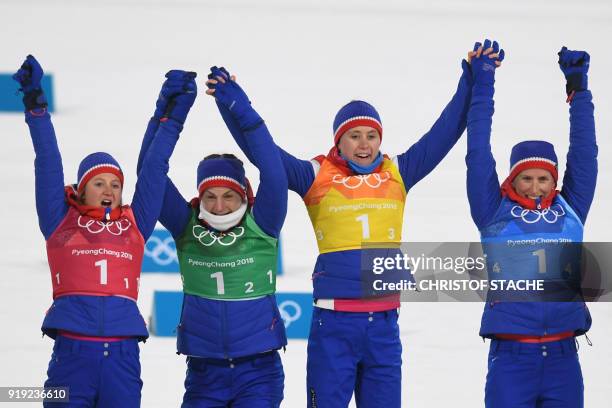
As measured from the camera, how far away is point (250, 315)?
6852 millimetres

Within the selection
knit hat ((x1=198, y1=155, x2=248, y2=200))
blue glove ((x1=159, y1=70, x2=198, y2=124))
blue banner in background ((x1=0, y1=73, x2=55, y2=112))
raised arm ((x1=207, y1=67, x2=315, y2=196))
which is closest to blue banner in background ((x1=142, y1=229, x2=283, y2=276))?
raised arm ((x1=207, y1=67, x2=315, y2=196))

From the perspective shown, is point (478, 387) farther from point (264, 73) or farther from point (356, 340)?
point (264, 73)

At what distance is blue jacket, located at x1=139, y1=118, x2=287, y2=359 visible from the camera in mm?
6801

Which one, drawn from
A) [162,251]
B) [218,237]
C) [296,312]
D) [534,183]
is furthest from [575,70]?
[162,251]

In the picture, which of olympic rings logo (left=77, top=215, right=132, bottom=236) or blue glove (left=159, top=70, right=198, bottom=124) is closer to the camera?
olympic rings logo (left=77, top=215, right=132, bottom=236)

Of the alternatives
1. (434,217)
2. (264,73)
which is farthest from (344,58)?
→ (434,217)

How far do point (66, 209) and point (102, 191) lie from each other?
19 centimetres

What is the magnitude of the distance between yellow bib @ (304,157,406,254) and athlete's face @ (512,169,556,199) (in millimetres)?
569

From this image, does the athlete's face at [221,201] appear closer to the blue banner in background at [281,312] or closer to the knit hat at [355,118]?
the knit hat at [355,118]

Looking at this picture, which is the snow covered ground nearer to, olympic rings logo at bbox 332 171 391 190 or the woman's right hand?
olympic rings logo at bbox 332 171 391 190

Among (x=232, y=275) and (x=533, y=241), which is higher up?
(x=533, y=241)

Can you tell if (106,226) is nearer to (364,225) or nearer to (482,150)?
(364,225)


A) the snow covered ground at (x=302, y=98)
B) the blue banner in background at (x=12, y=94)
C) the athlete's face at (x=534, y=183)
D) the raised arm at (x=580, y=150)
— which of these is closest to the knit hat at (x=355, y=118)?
the athlete's face at (x=534, y=183)

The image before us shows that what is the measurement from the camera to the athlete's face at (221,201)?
6.94 metres
